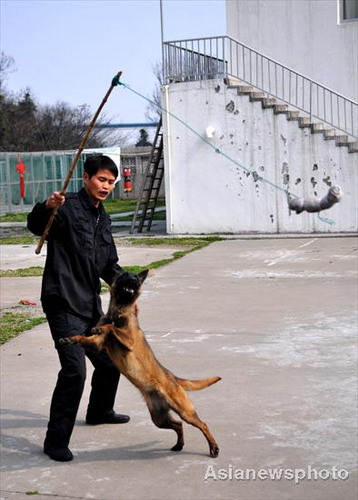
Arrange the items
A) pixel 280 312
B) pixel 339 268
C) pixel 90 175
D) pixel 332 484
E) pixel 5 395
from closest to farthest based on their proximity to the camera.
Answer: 1. pixel 332 484
2. pixel 90 175
3. pixel 5 395
4. pixel 280 312
5. pixel 339 268

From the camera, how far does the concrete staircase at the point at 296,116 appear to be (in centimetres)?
1800

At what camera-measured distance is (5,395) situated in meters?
7.16

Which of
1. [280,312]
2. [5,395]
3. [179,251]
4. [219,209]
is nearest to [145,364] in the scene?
[5,395]

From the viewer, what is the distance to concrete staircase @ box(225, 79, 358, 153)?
18000 mm

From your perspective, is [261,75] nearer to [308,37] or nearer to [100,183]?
[308,37]

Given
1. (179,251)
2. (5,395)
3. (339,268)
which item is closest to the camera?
(5,395)

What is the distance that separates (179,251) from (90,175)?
1098cm

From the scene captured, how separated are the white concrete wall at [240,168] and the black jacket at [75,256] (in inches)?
494

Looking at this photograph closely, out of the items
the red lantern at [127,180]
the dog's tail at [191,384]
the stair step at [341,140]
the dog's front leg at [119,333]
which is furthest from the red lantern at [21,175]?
the dog's front leg at [119,333]

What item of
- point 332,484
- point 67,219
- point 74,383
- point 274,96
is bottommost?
point 332,484

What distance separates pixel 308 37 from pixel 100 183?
14969 mm

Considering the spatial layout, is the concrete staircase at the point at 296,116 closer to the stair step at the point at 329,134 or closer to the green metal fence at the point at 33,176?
the stair step at the point at 329,134

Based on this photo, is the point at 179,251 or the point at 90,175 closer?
the point at 90,175

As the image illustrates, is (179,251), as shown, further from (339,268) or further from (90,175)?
(90,175)
